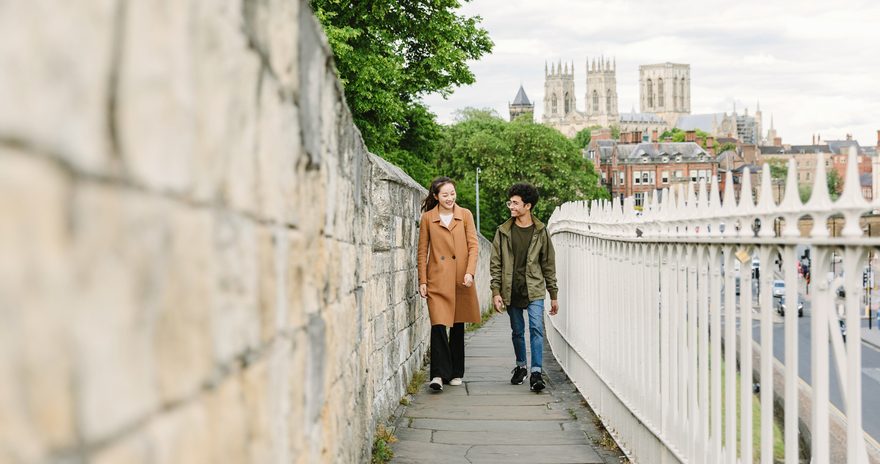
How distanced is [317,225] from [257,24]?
1157 mm

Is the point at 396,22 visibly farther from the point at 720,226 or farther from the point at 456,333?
the point at 720,226

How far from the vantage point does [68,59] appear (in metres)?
1.05

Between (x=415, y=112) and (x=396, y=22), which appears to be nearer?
(x=396, y=22)

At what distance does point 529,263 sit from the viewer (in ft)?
29.1

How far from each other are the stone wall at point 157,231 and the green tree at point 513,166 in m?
64.7

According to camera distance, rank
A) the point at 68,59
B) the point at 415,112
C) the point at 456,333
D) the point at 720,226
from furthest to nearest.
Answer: the point at 415,112
the point at 456,333
the point at 720,226
the point at 68,59

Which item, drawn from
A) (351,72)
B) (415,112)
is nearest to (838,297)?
(351,72)

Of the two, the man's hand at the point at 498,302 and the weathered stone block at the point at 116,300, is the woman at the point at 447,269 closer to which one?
the man's hand at the point at 498,302

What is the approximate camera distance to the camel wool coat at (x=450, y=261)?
8703 mm

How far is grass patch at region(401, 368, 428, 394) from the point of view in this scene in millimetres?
8461

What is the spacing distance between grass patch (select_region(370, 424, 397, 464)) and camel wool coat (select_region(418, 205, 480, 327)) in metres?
2.35

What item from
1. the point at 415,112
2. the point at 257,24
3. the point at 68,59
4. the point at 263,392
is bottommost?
the point at 263,392

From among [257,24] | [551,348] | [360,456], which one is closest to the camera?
[257,24]

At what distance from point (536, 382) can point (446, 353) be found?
79cm
